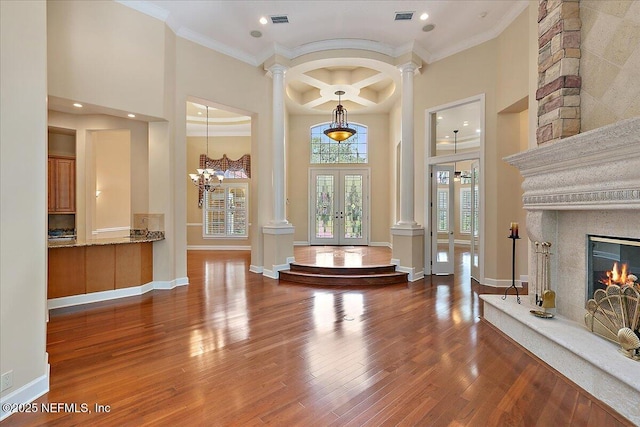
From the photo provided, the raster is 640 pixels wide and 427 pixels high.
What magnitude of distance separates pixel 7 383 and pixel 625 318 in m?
4.46

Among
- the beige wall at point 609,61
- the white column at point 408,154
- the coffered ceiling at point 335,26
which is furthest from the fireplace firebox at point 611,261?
the coffered ceiling at point 335,26

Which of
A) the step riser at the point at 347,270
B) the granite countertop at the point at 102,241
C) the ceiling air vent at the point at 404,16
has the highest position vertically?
the ceiling air vent at the point at 404,16

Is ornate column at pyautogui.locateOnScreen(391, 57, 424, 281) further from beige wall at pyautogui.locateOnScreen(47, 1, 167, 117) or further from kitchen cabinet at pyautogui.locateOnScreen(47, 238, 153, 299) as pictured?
kitchen cabinet at pyautogui.locateOnScreen(47, 238, 153, 299)

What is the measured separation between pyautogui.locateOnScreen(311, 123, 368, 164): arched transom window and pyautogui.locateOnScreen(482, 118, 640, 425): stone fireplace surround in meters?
6.74

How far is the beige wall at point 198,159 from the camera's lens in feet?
33.8

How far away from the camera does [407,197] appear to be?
240 inches

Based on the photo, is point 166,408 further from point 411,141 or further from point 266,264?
point 411,141

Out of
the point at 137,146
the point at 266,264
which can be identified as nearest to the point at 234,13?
the point at 137,146

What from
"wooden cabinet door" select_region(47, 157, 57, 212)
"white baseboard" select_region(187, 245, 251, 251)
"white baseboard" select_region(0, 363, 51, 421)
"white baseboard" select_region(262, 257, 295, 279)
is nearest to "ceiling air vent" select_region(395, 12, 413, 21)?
"white baseboard" select_region(262, 257, 295, 279)

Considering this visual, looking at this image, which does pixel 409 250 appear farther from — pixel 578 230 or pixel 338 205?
pixel 338 205

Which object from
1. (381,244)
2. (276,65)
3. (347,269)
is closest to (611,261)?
(347,269)

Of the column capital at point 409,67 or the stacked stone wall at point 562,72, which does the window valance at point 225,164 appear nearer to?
the column capital at point 409,67

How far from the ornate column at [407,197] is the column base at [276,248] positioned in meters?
2.14

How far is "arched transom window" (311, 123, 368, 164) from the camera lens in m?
9.92
